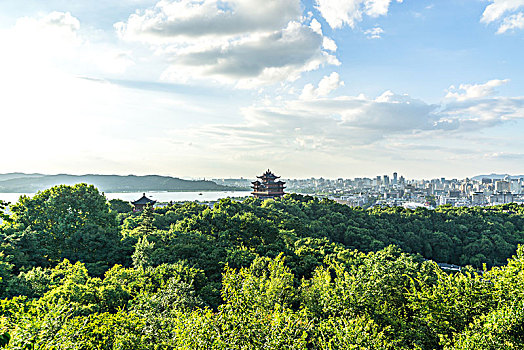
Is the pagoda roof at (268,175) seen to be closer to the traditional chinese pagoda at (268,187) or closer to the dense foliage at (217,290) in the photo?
the traditional chinese pagoda at (268,187)

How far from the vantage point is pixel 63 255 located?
18.6 m

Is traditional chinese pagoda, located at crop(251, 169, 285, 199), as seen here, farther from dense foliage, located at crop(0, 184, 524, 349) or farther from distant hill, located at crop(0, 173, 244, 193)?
distant hill, located at crop(0, 173, 244, 193)

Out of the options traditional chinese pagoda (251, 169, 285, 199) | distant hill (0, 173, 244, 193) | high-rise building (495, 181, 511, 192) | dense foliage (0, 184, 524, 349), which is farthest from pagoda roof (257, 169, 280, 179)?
high-rise building (495, 181, 511, 192)

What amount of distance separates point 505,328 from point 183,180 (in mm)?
147315

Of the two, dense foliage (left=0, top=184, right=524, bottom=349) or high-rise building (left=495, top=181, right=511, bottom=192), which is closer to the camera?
dense foliage (left=0, top=184, right=524, bottom=349)

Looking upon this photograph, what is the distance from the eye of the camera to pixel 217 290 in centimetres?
1628

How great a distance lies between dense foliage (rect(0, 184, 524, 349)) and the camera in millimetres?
8578

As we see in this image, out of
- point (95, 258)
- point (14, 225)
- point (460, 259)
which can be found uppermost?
point (14, 225)

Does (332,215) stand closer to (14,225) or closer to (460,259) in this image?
(460,259)

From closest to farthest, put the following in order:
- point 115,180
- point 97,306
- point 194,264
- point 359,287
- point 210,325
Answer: point 210,325, point 97,306, point 359,287, point 194,264, point 115,180

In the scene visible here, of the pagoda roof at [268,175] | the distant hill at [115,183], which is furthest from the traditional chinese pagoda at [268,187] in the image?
the distant hill at [115,183]

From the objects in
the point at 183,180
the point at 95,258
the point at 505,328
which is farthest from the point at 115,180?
the point at 505,328

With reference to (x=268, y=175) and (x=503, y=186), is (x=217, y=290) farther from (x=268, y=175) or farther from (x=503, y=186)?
(x=503, y=186)

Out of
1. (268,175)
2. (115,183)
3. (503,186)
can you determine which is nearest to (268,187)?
(268,175)
